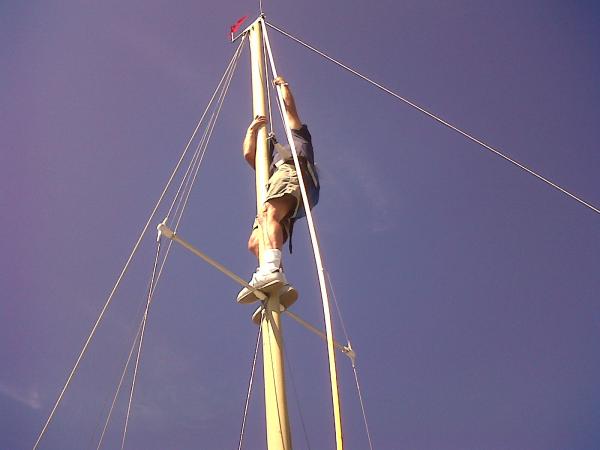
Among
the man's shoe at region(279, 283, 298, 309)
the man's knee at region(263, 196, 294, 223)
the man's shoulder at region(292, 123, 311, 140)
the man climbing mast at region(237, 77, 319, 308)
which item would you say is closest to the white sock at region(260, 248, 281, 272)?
the man climbing mast at region(237, 77, 319, 308)

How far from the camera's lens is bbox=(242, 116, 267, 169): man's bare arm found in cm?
525

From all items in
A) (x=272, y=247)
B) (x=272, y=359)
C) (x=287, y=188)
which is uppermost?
(x=287, y=188)

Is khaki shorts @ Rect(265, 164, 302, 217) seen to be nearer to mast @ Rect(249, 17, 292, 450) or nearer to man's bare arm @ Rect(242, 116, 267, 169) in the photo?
mast @ Rect(249, 17, 292, 450)

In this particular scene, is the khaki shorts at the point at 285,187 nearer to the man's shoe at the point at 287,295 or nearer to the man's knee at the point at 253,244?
the man's knee at the point at 253,244

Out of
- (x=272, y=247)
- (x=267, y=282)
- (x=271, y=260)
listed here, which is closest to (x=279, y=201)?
(x=272, y=247)

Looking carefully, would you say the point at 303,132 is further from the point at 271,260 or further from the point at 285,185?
the point at 271,260

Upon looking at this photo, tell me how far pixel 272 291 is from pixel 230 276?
1.33ft

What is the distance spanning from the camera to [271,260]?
4.15 meters

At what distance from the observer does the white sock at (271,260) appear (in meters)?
4.09

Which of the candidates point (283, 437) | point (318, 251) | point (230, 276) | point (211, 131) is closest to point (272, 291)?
point (230, 276)

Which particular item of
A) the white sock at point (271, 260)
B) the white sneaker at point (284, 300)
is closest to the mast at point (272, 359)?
the white sneaker at point (284, 300)

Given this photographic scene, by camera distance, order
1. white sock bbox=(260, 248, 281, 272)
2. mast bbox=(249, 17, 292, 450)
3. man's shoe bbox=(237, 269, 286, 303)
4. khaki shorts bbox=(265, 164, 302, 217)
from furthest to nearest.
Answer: khaki shorts bbox=(265, 164, 302, 217) < white sock bbox=(260, 248, 281, 272) < man's shoe bbox=(237, 269, 286, 303) < mast bbox=(249, 17, 292, 450)

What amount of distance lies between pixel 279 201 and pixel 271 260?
0.59 metres

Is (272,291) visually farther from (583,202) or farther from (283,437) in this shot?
(583,202)
